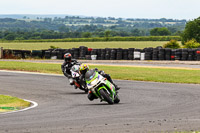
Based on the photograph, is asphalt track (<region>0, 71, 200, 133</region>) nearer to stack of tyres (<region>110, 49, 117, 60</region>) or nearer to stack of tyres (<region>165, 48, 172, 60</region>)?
stack of tyres (<region>165, 48, 172, 60</region>)

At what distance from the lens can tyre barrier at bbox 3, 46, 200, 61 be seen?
38.9 metres

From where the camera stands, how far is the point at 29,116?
11609mm

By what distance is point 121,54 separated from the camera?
42.1 m

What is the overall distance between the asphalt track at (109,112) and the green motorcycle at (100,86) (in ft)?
0.98

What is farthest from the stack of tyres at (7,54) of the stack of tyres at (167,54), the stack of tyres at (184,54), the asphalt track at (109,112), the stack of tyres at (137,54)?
the asphalt track at (109,112)

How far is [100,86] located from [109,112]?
2101 mm

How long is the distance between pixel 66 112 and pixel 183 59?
27787mm

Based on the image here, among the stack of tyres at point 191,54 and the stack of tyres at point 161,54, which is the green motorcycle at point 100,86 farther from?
the stack of tyres at point 161,54

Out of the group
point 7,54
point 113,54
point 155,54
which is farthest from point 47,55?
point 155,54

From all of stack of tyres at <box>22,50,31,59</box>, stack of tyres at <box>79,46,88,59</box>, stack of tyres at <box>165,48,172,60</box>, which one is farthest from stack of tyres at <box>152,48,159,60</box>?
stack of tyres at <box>22,50,31,59</box>

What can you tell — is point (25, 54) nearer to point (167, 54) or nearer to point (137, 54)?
point (137, 54)

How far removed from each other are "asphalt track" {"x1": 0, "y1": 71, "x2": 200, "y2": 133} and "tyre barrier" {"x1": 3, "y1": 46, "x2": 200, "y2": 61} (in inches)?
733

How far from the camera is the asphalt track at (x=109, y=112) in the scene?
9547mm

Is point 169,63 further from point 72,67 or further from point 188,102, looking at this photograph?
point 188,102
